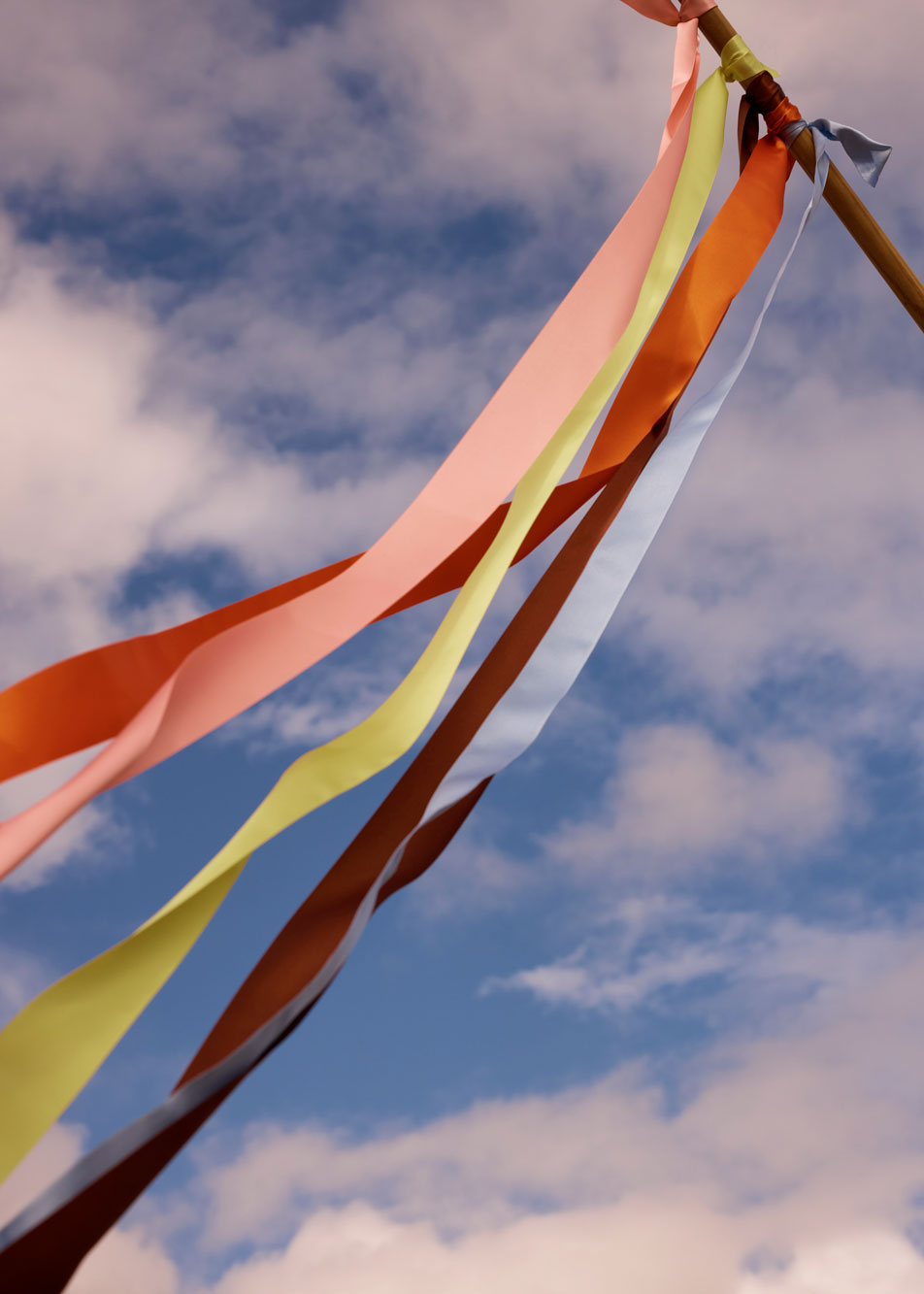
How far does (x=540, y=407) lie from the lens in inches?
69.2

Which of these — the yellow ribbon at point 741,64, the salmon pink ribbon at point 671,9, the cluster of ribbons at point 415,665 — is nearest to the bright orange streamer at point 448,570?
the cluster of ribbons at point 415,665

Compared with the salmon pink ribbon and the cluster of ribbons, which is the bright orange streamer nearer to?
the cluster of ribbons

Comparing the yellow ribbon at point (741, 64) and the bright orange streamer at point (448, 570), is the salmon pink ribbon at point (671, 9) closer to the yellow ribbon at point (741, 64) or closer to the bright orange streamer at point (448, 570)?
the yellow ribbon at point (741, 64)

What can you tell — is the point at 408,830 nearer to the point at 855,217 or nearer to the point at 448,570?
the point at 448,570

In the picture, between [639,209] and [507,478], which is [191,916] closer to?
[507,478]

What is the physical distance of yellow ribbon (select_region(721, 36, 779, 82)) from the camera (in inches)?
84.4

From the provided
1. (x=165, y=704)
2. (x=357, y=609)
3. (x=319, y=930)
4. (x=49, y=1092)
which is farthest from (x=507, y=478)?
(x=49, y=1092)

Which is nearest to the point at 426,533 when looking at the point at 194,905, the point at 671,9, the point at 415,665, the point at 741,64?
the point at 415,665

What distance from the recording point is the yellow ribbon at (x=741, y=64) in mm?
2143

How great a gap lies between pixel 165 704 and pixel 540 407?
2.60ft

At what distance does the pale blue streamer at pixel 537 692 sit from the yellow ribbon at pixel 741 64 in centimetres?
16

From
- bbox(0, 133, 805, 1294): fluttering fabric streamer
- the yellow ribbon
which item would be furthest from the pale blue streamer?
the yellow ribbon

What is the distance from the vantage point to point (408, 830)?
1288 millimetres

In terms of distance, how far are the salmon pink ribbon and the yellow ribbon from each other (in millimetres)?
92
